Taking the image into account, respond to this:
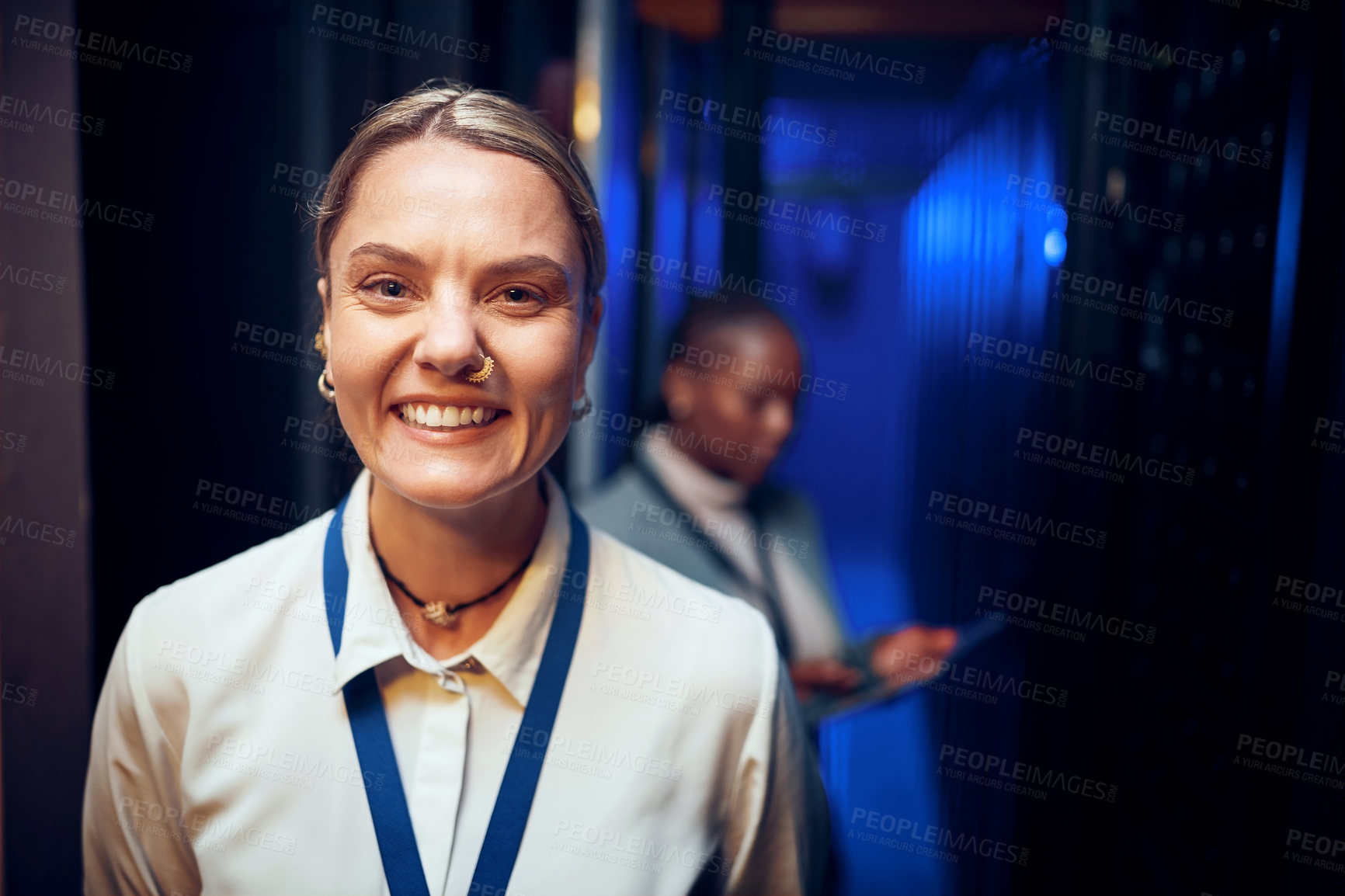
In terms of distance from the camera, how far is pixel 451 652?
118 cm

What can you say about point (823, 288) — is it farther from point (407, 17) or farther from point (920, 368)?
point (407, 17)

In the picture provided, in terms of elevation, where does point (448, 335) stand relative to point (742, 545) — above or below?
above

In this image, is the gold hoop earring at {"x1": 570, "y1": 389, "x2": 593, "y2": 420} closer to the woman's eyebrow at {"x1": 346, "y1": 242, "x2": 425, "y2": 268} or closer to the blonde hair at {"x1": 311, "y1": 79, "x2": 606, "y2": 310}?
the blonde hair at {"x1": 311, "y1": 79, "x2": 606, "y2": 310}

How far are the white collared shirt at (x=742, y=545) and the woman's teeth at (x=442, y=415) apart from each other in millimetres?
898

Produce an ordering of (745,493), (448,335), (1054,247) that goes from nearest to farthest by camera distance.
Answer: (448,335) → (1054,247) → (745,493)

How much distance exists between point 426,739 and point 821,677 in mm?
1034

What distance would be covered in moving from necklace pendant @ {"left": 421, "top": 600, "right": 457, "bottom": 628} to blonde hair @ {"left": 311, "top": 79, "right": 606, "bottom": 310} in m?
0.44

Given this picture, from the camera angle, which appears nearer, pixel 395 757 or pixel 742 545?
pixel 395 757

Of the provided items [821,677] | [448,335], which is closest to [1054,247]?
[821,677]

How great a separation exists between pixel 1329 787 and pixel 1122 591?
552 millimetres

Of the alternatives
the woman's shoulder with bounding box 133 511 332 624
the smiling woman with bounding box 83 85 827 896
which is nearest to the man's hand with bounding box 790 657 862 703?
the smiling woman with bounding box 83 85 827 896

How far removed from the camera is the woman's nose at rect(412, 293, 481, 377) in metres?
0.99

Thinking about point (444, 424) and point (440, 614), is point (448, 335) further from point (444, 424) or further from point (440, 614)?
point (440, 614)

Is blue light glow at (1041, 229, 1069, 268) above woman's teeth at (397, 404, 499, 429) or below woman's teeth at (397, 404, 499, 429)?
above
